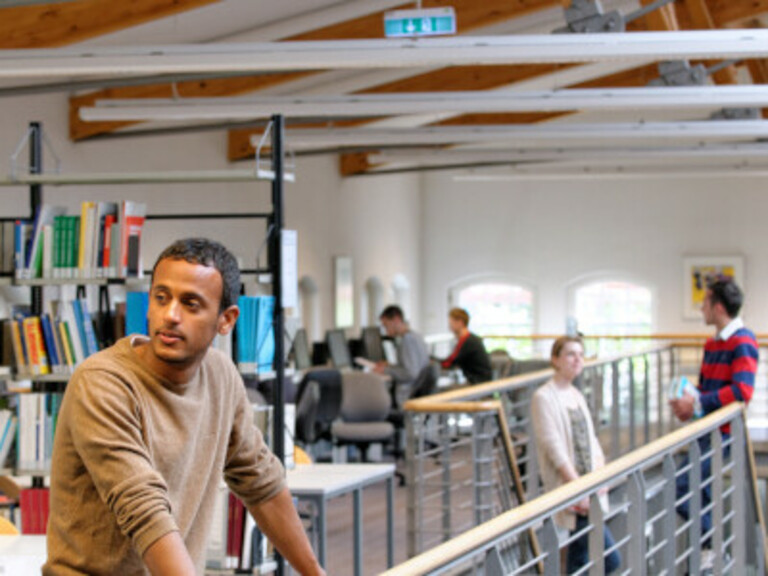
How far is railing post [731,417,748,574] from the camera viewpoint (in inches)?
210

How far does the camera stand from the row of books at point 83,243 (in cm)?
519

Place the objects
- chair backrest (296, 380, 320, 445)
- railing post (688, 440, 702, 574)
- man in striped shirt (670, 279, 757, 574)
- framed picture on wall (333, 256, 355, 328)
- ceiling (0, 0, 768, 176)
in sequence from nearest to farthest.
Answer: railing post (688, 440, 702, 574) → man in striped shirt (670, 279, 757, 574) → ceiling (0, 0, 768, 176) → chair backrest (296, 380, 320, 445) → framed picture on wall (333, 256, 355, 328)

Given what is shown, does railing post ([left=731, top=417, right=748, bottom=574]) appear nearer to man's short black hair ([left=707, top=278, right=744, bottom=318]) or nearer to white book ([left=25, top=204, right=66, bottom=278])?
man's short black hair ([left=707, top=278, right=744, bottom=318])

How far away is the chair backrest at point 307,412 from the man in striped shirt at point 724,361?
3.74 m

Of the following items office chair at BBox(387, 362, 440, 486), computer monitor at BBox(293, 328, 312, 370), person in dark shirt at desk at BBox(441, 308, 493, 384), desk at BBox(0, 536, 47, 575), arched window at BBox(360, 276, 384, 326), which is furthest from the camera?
arched window at BBox(360, 276, 384, 326)

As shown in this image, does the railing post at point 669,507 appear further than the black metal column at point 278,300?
No

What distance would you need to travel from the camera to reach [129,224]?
5.23 m

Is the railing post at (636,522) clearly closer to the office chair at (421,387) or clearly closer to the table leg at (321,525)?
the table leg at (321,525)

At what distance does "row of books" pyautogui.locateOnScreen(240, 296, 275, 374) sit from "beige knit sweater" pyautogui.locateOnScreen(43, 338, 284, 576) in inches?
110

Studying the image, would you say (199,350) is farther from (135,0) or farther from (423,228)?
(423,228)

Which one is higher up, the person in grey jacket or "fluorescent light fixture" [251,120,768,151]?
"fluorescent light fixture" [251,120,768,151]

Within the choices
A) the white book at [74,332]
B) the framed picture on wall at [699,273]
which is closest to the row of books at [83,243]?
the white book at [74,332]

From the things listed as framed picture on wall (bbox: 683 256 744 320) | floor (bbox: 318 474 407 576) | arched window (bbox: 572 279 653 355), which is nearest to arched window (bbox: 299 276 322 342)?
floor (bbox: 318 474 407 576)

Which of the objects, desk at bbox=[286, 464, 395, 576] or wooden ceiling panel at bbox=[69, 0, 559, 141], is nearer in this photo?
desk at bbox=[286, 464, 395, 576]
